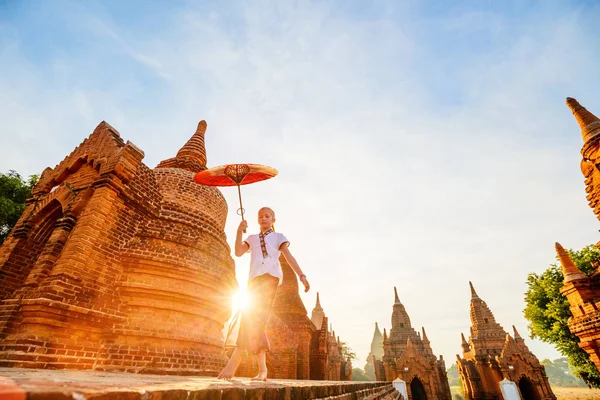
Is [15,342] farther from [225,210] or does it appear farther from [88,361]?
[225,210]

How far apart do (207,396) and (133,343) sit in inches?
218

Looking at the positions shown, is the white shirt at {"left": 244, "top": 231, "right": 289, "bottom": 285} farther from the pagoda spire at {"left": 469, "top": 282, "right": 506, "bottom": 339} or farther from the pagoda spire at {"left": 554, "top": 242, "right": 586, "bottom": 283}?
the pagoda spire at {"left": 469, "top": 282, "right": 506, "bottom": 339}

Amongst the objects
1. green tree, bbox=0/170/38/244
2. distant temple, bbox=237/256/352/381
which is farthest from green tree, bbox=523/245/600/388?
green tree, bbox=0/170/38/244

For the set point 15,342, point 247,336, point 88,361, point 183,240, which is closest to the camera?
point 247,336

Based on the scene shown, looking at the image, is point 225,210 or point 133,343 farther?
point 225,210

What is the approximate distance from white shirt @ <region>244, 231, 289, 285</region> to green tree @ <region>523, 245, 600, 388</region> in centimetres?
2069

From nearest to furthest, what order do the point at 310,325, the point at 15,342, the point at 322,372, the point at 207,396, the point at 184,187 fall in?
1. the point at 207,396
2. the point at 15,342
3. the point at 184,187
4. the point at 322,372
5. the point at 310,325

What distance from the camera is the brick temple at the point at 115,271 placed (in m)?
4.67

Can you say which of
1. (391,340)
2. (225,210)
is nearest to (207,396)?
(225,210)

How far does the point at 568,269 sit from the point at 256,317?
13.3 m

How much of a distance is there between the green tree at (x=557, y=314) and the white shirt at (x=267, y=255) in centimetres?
2069

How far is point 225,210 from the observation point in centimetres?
964

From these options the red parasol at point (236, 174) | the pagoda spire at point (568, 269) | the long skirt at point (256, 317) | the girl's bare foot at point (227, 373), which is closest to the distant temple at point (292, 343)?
the red parasol at point (236, 174)

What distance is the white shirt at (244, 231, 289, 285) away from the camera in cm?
321
